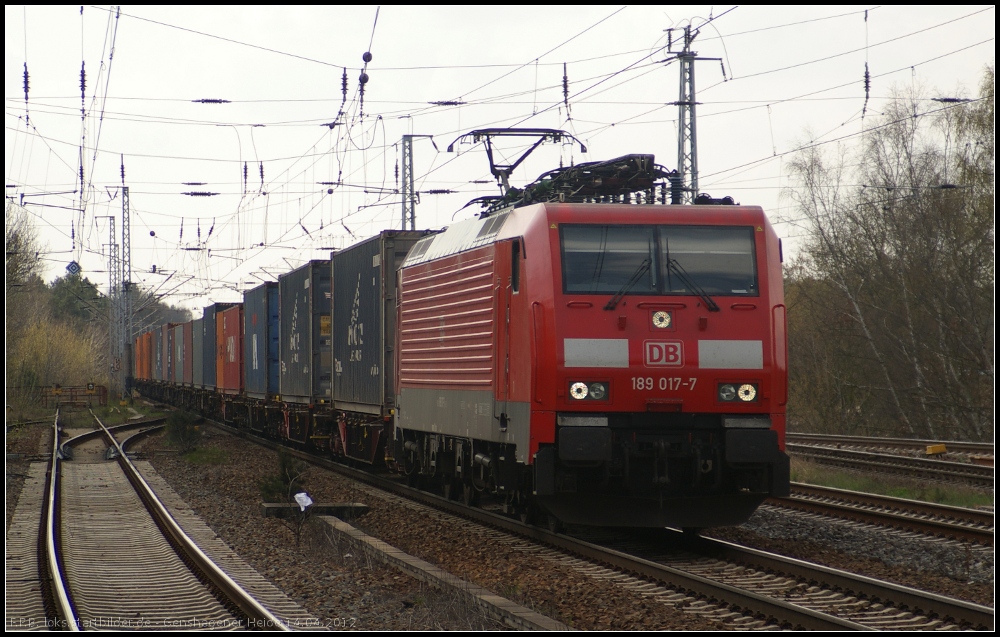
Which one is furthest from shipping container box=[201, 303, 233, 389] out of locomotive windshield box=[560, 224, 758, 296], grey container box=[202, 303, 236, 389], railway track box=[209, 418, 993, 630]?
locomotive windshield box=[560, 224, 758, 296]

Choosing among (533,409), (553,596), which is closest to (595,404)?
(533,409)

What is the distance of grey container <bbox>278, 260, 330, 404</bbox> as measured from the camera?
67.3 ft

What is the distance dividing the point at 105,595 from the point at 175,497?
744 cm

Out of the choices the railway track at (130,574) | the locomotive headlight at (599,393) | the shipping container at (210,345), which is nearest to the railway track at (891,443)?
the locomotive headlight at (599,393)

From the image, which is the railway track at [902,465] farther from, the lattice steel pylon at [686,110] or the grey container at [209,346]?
the grey container at [209,346]

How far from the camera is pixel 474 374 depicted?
11.2 meters

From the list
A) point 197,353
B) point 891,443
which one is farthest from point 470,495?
point 197,353

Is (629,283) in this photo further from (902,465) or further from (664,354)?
(902,465)

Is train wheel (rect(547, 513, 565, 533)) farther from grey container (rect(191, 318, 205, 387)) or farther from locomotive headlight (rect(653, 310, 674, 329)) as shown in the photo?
grey container (rect(191, 318, 205, 387))

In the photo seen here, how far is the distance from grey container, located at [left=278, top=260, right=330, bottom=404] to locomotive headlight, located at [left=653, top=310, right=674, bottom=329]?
37.9 ft

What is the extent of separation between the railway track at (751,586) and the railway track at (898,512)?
Result: 94.3 inches

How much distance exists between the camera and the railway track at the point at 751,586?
22.3 feet

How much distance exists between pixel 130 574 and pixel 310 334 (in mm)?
11125

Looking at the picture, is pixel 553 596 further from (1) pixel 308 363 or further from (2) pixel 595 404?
(1) pixel 308 363
